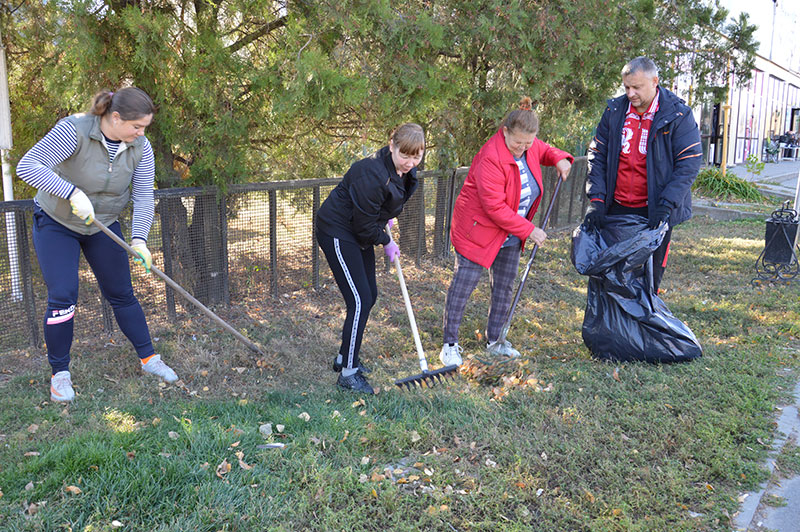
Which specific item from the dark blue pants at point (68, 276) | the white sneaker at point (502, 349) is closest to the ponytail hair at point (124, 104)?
the dark blue pants at point (68, 276)

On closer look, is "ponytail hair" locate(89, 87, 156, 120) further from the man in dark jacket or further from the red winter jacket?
the man in dark jacket

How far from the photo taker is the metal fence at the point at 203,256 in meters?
4.25

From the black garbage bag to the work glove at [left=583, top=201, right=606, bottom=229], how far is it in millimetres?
95

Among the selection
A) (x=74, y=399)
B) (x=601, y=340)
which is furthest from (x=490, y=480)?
(x=74, y=399)

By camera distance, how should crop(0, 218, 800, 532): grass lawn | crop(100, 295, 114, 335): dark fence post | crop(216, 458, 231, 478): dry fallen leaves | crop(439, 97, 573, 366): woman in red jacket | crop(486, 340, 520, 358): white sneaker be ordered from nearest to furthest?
crop(0, 218, 800, 532): grass lawn
crop(216, 458, 231, 478): dry fallen leaves
crop(439, 97, 573, 366): woman in red jacket
crop(486, 340, 520, 358): white sneaker
crop(100, 295, 114, 335): dark fence post

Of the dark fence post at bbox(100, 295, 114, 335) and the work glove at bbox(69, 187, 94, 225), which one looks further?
the dark fence post at bbox(100, 295, 114, 335)

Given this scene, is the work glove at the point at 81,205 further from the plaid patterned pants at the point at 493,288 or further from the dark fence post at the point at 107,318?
the plaid patterned pants at the point at 493,288

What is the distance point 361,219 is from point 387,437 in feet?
3.82

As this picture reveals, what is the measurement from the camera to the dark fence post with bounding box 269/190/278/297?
18.1ft

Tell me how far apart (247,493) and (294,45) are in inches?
114

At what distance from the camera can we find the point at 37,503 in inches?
98.9

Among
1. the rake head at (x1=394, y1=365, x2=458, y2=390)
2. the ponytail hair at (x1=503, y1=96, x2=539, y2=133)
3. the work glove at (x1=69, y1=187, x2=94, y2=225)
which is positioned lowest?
the rake head at (x1=394, y1=365, x2=458, y2=390)

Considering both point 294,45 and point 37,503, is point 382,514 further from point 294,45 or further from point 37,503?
point 294,45

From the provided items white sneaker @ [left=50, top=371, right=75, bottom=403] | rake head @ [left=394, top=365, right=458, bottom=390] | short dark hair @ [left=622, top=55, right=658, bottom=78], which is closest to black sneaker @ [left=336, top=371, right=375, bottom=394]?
rake head @ [left=394, top=365, right=458, bottom=390]
